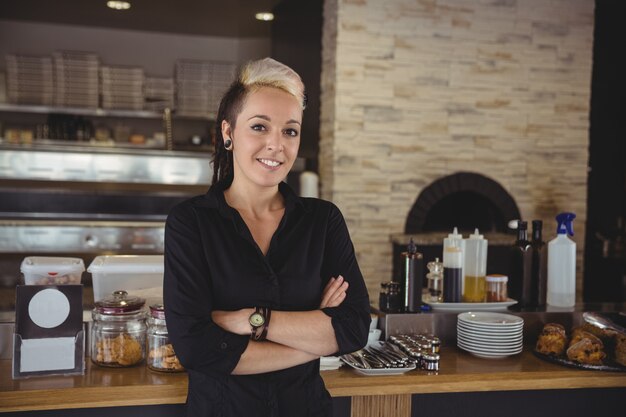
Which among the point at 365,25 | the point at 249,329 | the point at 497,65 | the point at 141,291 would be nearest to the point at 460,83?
the point at 497,65

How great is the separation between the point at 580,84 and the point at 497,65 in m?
0.77

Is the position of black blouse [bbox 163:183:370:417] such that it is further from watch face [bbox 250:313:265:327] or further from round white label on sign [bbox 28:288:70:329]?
round white label on sign [bbox 28:288:70:329]

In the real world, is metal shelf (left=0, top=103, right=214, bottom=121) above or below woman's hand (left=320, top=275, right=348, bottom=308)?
above

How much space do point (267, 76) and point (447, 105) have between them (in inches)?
141

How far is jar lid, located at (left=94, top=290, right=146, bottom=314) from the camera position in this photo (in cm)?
197

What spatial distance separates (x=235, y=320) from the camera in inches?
63.6

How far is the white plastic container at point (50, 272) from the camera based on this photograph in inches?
81.4

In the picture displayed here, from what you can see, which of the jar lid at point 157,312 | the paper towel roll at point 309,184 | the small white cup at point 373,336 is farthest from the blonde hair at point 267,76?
the paper towel roll at point 309,184

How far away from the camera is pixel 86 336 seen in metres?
2.16

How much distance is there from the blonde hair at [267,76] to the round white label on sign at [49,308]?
869 mm

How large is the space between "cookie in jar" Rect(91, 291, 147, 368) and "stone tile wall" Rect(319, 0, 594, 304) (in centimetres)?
300

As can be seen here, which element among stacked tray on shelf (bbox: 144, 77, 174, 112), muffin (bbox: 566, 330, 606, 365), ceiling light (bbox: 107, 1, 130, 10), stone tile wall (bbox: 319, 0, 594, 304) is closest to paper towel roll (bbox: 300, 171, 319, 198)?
stone tile wall (bbox: 319, 0, 594, 304)

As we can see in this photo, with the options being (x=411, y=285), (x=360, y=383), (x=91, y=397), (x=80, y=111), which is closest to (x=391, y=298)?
(x=411, y=285)

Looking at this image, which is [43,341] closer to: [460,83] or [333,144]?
[333,144]
